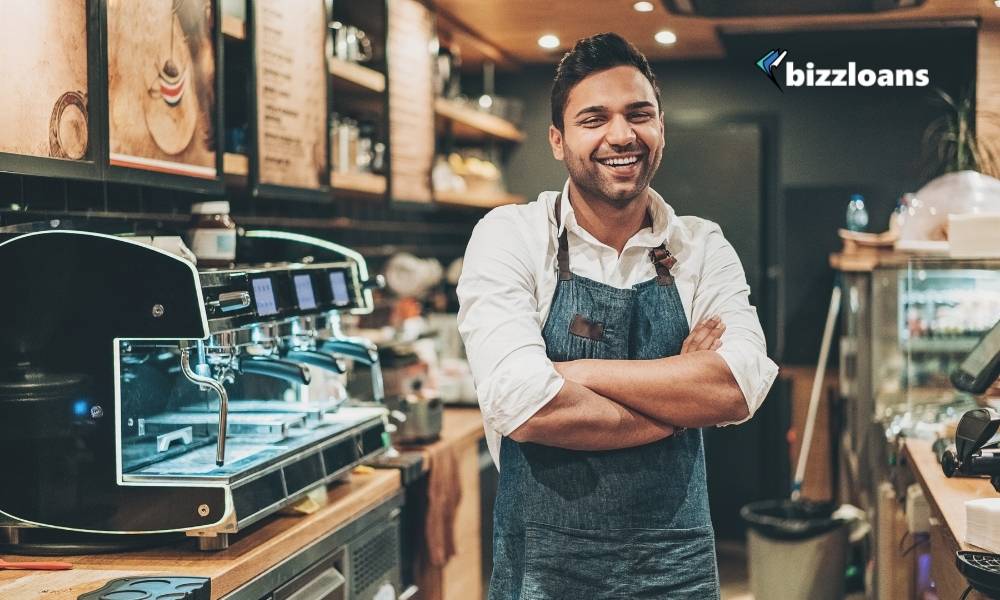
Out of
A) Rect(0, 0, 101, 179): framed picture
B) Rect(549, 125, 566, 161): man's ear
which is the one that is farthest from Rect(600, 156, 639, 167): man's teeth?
Rect(0, 0, 101, 179): framed picture

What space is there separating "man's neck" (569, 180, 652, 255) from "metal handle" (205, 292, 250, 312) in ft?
2.29

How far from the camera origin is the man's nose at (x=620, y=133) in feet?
6.35

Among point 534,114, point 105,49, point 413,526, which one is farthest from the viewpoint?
point 534,114

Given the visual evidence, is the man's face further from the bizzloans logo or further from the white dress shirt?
the bizzloans logo

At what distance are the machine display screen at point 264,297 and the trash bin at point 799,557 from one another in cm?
245

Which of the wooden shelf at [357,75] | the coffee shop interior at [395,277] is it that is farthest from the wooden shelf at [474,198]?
the wooden shelf at [357,75]

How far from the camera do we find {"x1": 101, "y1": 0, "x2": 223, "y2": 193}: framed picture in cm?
241

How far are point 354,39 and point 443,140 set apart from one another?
5.50 ft

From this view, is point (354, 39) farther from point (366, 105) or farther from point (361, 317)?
point (361, 317)

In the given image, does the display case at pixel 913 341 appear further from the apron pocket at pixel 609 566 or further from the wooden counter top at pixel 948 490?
the apron pocket at pixel 609 566

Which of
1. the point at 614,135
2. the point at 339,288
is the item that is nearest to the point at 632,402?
the point at 614,135

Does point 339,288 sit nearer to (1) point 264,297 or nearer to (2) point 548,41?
(1) point 264,297

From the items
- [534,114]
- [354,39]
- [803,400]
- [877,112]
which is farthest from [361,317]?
[877,112]

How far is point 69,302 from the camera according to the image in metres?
2.10
